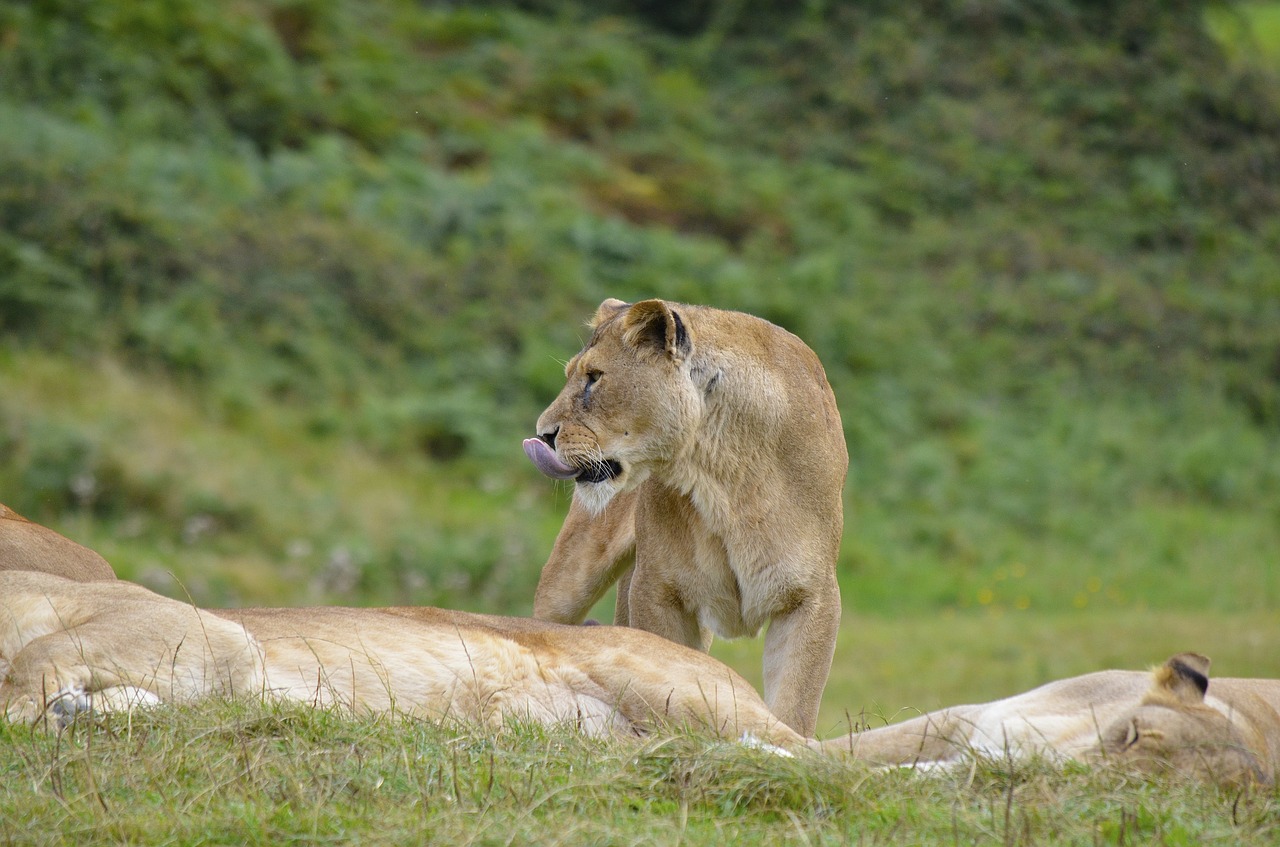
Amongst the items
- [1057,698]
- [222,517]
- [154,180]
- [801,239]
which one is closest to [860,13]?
[801,239]

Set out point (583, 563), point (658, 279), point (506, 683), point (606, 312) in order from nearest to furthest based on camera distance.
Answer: point (506, 683)
point (606, 312)
point (583, 563)
point (658, 279)

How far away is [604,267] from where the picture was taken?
67.0 feet

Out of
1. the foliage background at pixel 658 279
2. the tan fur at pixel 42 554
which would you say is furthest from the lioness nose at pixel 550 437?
the foliage background at pixel 658 279

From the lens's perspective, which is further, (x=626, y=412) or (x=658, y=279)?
(x=658, y=279)

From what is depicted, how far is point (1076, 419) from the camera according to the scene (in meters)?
20.8

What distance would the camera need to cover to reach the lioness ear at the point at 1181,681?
538cm

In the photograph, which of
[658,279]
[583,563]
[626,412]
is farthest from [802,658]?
[658,279]

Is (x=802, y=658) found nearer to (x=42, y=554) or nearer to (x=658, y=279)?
(x=42, y=554)

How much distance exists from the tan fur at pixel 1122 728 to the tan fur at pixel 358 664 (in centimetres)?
50

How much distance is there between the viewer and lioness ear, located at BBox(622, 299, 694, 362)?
6602 millimetres

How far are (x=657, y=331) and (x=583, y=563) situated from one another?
152 centimetres

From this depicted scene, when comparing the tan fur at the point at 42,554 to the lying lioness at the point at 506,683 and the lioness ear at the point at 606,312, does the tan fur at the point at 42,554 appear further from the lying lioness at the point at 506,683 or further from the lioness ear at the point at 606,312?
the lioness ear at the point at 606,312

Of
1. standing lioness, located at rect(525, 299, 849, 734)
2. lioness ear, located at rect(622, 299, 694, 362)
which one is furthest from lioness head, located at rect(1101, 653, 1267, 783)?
lioness ear, located at rect(622, 299, 694, 362)

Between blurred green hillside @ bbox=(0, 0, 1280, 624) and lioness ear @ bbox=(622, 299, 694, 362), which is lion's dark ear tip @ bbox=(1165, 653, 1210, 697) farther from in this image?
blurred green hillside @ bbox=(0, 0, 1280, 624)
